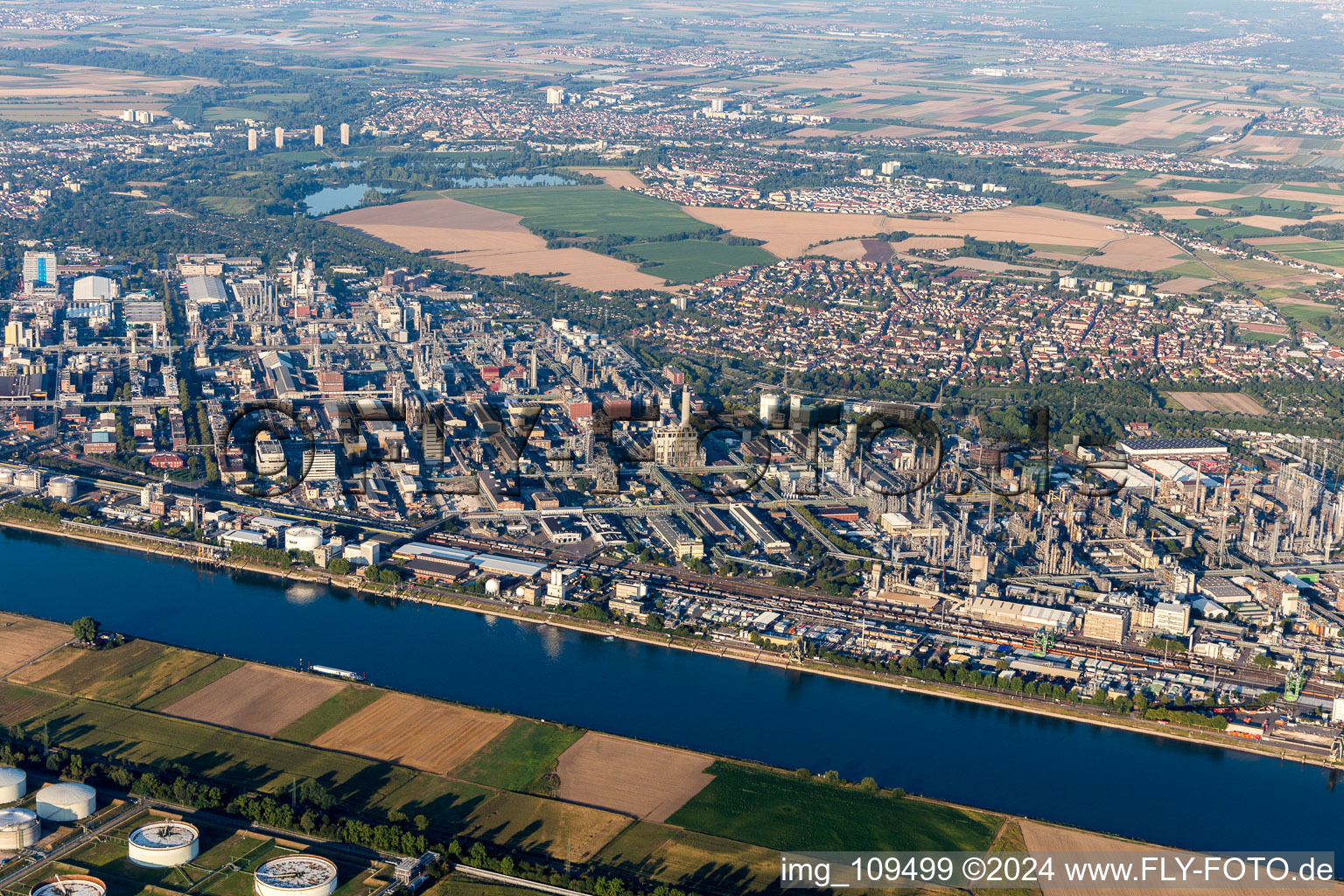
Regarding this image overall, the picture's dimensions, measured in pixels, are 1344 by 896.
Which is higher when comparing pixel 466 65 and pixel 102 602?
pixel 466 65

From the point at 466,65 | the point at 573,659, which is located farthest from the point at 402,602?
the point at 466,65

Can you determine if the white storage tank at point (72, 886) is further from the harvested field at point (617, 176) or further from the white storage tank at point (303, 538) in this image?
the harvested field at point (617, 176)

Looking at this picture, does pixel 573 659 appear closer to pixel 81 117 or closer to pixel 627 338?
pixel 627 338

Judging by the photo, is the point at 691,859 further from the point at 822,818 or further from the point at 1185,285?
the point at 1185,285

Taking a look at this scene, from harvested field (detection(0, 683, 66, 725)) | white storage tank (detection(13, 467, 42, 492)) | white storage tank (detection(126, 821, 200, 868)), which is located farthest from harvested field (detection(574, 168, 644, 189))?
white storage tank (detection(126, 821, 200, 868))

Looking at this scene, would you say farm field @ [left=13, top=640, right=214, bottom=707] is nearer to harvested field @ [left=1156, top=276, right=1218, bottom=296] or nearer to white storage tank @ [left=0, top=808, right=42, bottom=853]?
white storage tank @ [left=0, top=808, right=42, bottom=853]
